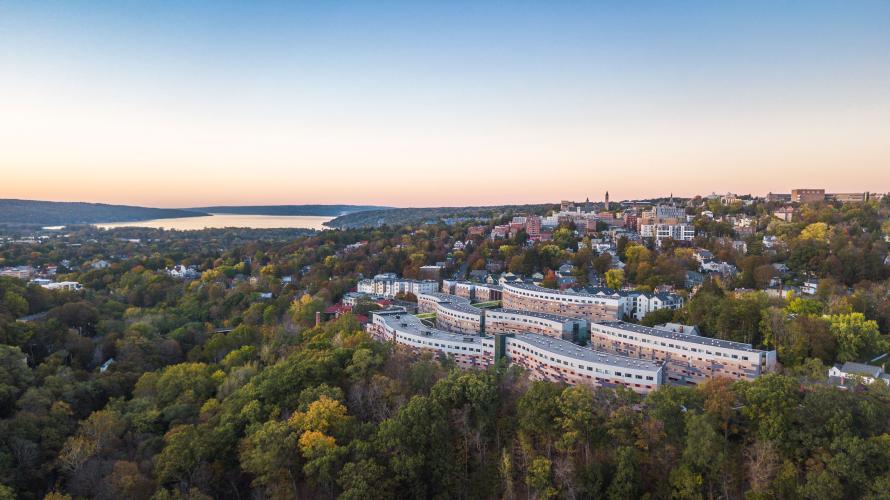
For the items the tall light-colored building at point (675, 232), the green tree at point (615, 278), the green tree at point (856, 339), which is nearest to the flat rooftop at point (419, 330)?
the green tree at point (856, 339)

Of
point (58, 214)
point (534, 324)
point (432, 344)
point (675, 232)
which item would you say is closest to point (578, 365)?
point (534, 324)

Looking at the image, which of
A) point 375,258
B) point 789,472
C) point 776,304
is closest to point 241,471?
point 789,472

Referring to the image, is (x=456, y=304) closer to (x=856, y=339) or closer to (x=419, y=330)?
(x=419, y=330)

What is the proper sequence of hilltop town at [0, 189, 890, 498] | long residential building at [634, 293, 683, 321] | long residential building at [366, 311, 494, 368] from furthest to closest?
long residential building at [634, 293, 683, 321] < long residential building at [366, 311, 494, 368] < hilltop town at [0, 189, 890, 498]

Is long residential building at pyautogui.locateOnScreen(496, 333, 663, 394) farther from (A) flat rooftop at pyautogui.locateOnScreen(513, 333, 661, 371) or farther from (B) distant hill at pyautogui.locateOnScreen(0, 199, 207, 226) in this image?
(B) distant hill at pyautogui.locateOnScreen(0, 199, 207, 226)

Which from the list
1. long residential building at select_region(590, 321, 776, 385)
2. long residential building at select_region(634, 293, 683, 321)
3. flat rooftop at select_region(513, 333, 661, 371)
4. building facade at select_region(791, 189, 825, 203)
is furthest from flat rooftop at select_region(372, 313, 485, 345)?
building facade at select_region(791, 189, 825, 203)

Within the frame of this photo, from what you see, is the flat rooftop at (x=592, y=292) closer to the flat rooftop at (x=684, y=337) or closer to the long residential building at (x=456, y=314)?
the long residential building at (x=456, y=314)
